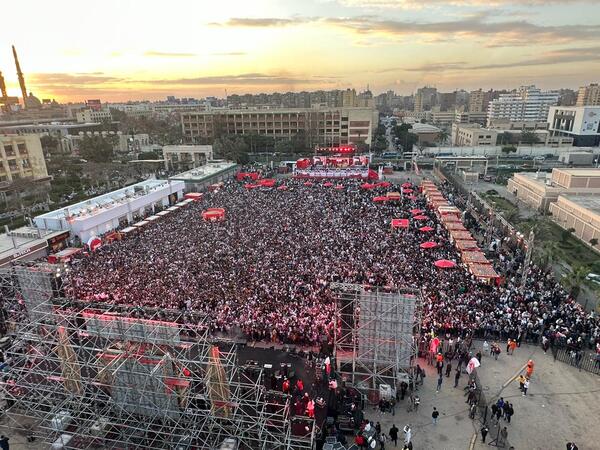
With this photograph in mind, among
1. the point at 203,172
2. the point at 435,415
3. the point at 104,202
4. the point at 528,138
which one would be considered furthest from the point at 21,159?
the point at 528,138

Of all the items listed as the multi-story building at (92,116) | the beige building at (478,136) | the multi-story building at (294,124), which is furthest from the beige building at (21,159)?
the multi-story building at (92,116)

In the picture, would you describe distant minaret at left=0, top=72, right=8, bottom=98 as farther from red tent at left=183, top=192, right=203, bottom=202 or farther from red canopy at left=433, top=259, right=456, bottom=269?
red canopy at left=433, top=259, right=456, bottom=269

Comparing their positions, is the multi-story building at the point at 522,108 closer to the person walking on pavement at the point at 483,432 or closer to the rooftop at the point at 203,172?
the rooftop at the point at 203,172

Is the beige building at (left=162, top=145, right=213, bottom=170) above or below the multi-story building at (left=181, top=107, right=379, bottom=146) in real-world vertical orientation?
below

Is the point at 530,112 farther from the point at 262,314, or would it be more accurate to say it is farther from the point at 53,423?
the point at 53,423

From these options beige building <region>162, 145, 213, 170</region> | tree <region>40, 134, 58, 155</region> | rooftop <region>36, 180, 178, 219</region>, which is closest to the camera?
rooftop <region>36, 180, 178, 219</region>

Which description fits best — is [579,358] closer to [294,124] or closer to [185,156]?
[185,156]

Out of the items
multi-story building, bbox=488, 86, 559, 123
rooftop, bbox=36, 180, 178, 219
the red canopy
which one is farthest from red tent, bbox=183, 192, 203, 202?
multi-story building, bbox=488, 86, 559, 123
